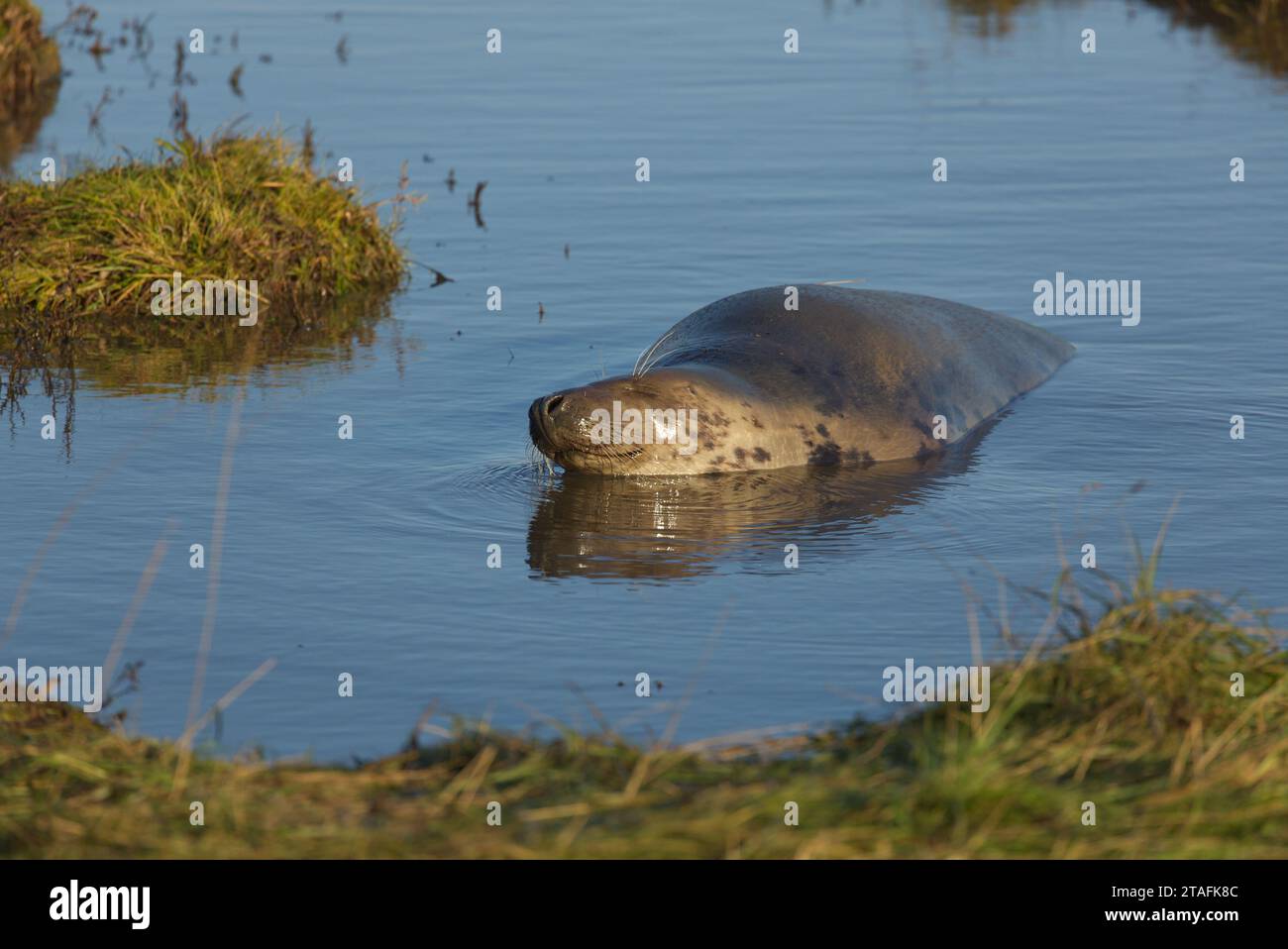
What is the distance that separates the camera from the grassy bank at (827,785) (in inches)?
175

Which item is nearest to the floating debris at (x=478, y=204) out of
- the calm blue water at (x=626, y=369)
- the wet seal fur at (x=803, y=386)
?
the calm blue water at (x=626, y=369)

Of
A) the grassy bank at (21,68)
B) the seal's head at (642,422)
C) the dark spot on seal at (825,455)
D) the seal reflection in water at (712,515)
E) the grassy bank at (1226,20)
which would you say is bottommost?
the seal reflection in water at (712,515)

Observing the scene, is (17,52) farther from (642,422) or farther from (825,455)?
(825,455)

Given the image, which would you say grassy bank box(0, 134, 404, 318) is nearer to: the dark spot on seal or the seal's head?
the seal's head

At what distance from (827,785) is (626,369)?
19.5 ft

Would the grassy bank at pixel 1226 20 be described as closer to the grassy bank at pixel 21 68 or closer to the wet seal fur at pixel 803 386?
the grassy bank at pixel 21 68

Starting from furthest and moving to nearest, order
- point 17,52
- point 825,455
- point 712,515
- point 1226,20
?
point 1226,20 → point 17,52 → point 825,455 → point 712,515

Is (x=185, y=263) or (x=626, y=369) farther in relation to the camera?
(x=185, y=263)

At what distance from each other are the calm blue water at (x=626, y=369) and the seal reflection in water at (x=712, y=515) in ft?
0.09

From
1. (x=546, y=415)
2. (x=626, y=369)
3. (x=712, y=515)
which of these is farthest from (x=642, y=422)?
(x=626, y=369)

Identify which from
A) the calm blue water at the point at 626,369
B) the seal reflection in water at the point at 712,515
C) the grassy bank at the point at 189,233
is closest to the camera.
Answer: the calm blue water at the point at 626,369

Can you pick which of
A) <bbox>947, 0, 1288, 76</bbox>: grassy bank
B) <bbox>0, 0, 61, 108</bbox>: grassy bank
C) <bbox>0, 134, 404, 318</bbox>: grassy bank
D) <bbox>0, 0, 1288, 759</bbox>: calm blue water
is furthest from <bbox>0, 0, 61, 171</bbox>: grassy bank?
<bbox>947, 0, 1288, 76</bbox>: grassy bank

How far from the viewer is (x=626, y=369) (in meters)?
10.5
